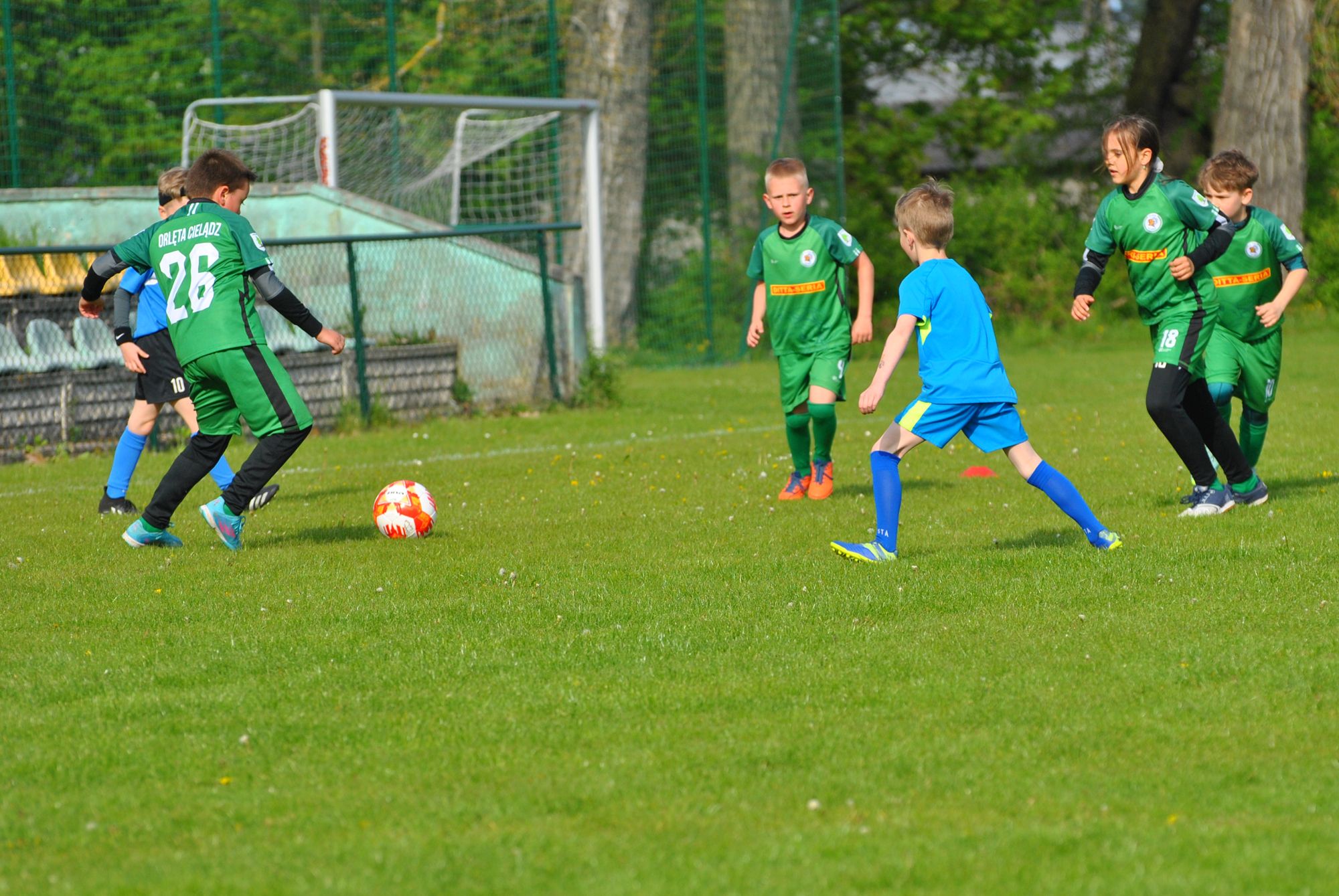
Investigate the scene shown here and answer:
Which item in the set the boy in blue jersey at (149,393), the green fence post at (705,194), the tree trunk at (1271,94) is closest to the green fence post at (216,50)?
the green fence post at (705,194)

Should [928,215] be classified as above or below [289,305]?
above

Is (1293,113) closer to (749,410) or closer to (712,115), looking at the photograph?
(712,115)

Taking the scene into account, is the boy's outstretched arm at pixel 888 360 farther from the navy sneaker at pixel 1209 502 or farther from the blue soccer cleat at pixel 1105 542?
the navy sneaker at pixel 1209 502

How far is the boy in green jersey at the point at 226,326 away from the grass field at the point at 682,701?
0.46m

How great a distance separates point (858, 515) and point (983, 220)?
16231 mm

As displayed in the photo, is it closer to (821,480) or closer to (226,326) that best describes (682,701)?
(226,326)

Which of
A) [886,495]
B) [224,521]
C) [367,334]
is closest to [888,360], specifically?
[886,495]

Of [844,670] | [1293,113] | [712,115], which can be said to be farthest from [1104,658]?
[1293,113]

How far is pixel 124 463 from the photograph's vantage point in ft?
30.8

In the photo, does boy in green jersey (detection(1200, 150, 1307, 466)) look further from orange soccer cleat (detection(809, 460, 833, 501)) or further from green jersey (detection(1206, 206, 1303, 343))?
orange soccer cleat (detection(809, 460, 833, 501))

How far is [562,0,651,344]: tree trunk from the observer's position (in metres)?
21.0

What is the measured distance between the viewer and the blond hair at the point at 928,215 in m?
6.95

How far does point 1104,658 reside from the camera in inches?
206

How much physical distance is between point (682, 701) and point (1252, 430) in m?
5.13
